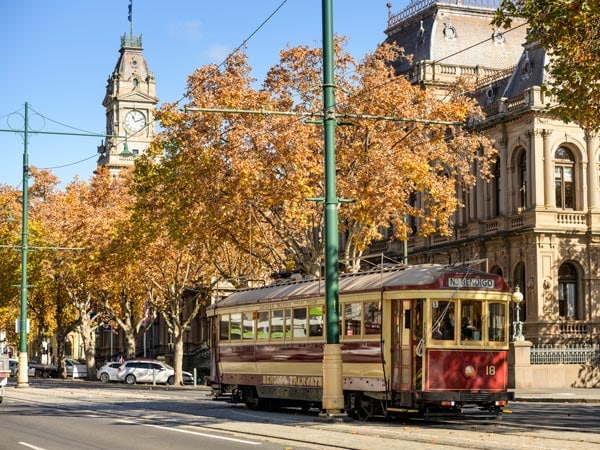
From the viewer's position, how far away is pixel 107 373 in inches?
2815

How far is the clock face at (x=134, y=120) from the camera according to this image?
15131 cm

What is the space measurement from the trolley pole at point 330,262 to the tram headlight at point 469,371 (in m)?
2.56

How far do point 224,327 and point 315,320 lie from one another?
6.26 m

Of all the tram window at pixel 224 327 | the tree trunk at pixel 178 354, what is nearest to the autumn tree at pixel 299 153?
the tram window at pixel 224 327

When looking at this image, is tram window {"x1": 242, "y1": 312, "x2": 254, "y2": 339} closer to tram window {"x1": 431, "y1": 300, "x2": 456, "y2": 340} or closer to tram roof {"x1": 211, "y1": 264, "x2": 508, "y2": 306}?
tram roof {"x1": 211, "y1": 264, "x2": 508, "y2": 306}

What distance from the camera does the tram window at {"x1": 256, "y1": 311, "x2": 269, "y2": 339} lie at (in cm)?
3114

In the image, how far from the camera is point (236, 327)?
3334 cm

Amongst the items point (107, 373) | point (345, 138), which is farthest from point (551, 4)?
point (107, 373)

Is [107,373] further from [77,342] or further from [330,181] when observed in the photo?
[77,342]

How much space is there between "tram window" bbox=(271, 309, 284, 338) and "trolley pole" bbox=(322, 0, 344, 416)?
542cm

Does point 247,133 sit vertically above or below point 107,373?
above

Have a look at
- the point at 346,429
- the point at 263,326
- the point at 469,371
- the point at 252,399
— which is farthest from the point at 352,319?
the point at 252,399

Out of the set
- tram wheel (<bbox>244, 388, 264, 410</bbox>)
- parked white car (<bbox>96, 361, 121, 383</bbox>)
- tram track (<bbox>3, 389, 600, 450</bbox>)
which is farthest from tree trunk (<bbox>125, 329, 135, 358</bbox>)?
tram wheel (<bbox>244, 388, 264, 410</bbox>)

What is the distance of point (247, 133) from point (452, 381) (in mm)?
17319
